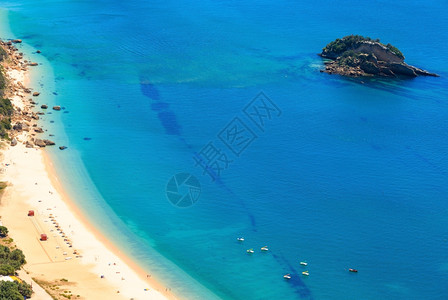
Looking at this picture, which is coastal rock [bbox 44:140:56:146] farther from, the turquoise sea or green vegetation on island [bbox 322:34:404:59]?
green vegetation on island [bbox 322:34:404:59]

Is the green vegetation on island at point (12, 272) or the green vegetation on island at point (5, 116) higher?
the green vegetation on island at point (5, 116)

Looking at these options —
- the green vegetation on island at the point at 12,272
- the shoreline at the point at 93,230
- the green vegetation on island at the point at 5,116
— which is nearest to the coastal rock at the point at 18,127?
the green vegetation on island at the point at 5,116

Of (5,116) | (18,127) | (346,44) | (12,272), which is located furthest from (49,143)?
(346,44)

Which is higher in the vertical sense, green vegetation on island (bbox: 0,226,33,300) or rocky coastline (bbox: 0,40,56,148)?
rocky coastline (bbox: 0,40,56,148)

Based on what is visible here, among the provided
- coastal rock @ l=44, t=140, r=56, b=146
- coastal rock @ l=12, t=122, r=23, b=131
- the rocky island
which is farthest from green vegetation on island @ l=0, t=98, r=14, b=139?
the rocky island

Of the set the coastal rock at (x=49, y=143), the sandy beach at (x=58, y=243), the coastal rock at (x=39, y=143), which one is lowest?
the sandy beach at (x=58, y=243)

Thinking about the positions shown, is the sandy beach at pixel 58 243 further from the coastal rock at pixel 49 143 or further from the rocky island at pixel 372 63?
the rocky island at pixel 372 63
